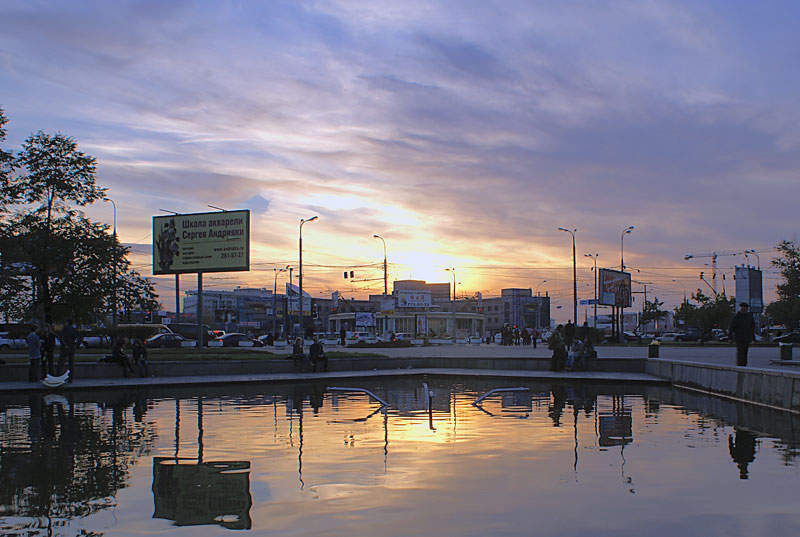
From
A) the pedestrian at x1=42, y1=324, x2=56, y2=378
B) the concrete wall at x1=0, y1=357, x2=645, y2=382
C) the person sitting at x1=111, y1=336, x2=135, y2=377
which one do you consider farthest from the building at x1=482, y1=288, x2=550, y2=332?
the pedestrian at x1=42, y1=324, x2=56, y2=378

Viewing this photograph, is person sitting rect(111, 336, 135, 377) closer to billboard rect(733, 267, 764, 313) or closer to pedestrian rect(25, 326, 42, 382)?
pedestrian rect(25, 326, 42, 382)

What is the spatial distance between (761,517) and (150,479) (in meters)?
6.73

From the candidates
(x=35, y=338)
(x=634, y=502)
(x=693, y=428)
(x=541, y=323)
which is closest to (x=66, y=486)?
(x=634, y=502)

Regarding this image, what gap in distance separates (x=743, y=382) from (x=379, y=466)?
470 inches

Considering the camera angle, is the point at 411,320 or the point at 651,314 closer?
the point at 651,314

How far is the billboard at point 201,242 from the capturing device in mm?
38656

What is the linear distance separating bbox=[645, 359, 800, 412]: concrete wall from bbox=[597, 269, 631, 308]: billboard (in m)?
43.8

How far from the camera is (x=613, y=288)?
225 ft

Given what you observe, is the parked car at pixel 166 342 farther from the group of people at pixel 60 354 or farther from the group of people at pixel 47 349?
the group of people at pixel 47 349

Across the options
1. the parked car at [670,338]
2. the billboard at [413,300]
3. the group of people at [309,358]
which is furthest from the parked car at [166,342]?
the billboard at [413,300]

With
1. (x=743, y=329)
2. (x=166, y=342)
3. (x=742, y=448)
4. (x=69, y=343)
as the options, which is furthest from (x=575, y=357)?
(x=166, y=342)

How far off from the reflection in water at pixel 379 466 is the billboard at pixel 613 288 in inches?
2008

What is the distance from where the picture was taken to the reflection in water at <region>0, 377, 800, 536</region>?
282 inches

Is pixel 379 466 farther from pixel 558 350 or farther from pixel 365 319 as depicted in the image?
pixel 365 319
